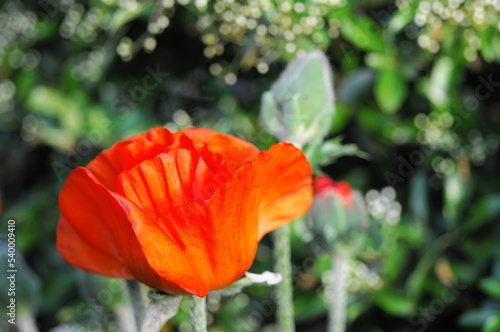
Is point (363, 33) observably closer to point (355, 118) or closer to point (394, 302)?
point (355, 118)

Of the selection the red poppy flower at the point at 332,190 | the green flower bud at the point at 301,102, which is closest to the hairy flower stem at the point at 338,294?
the red poppy flower at the point at 332,190

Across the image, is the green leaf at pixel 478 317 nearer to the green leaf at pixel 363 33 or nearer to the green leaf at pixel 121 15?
the green leaf at pixel 363 33

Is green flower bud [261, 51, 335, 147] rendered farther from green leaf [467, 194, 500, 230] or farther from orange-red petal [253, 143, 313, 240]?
green leaf [467, 194, 500, 230]

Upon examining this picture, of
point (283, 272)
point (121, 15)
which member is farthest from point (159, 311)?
point (121, 15)

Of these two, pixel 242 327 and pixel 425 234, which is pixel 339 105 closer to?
pixel 425 234

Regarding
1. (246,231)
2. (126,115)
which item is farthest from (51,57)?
(246,231)

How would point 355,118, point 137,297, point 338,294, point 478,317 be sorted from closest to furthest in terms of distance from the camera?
point 137,297 → point 338,294 → point 478,317 → point 355,118

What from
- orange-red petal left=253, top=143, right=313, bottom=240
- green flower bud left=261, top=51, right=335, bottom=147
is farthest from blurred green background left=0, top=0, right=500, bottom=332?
orange-red petal left=253, top=143, right=313, bottom=240
